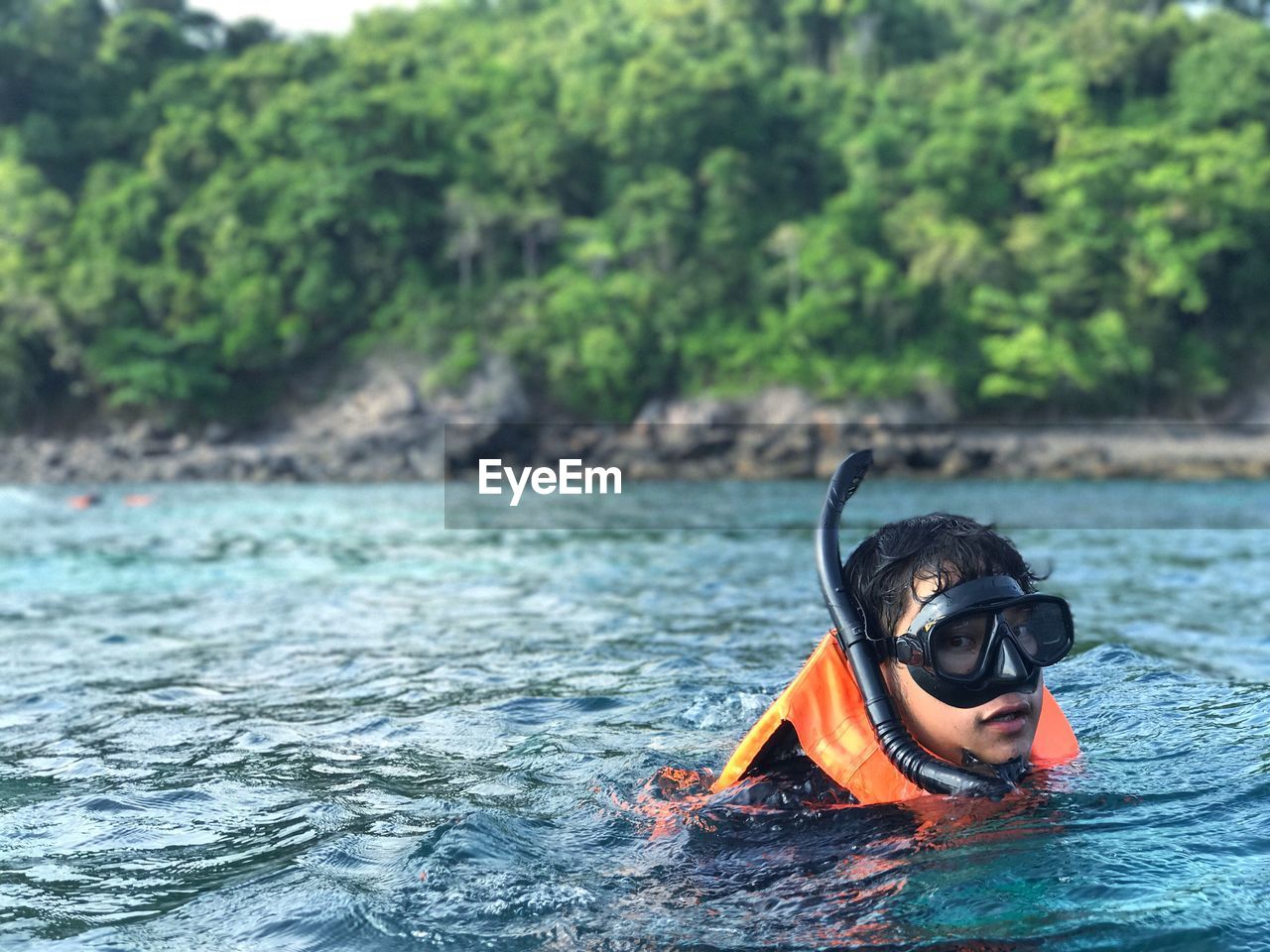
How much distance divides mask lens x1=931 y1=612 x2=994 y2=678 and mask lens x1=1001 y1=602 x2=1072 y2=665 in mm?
86

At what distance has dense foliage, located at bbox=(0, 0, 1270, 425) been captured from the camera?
124 feet

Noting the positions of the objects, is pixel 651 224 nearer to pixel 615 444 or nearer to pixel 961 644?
pixel 615 444

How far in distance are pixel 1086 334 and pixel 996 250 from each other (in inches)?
148

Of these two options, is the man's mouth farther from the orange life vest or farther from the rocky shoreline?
the rocky shoreline

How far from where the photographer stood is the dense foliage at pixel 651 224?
3791cm

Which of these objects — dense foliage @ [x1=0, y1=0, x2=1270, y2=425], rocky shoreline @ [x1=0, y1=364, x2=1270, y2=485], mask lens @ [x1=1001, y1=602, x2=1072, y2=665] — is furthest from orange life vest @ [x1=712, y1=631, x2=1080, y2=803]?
dense foliage @ [x1=0, y1=0, x2=1270, y2=425]

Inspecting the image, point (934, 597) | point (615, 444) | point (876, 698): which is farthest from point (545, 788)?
point (615, 444)

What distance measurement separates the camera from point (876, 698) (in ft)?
8.43

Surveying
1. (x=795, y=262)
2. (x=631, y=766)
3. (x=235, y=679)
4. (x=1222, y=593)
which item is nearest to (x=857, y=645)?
(x=631, y=766)

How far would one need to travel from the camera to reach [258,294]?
3941 cm

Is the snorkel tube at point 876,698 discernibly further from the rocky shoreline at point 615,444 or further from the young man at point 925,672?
the rocky shoreline at point 615,444

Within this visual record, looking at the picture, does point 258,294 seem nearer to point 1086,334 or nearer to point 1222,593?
point 1086,334

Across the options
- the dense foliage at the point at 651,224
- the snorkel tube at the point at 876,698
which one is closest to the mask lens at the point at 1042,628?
the snorkel tube at the point at 876,698

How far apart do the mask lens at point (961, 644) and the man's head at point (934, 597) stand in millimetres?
56
